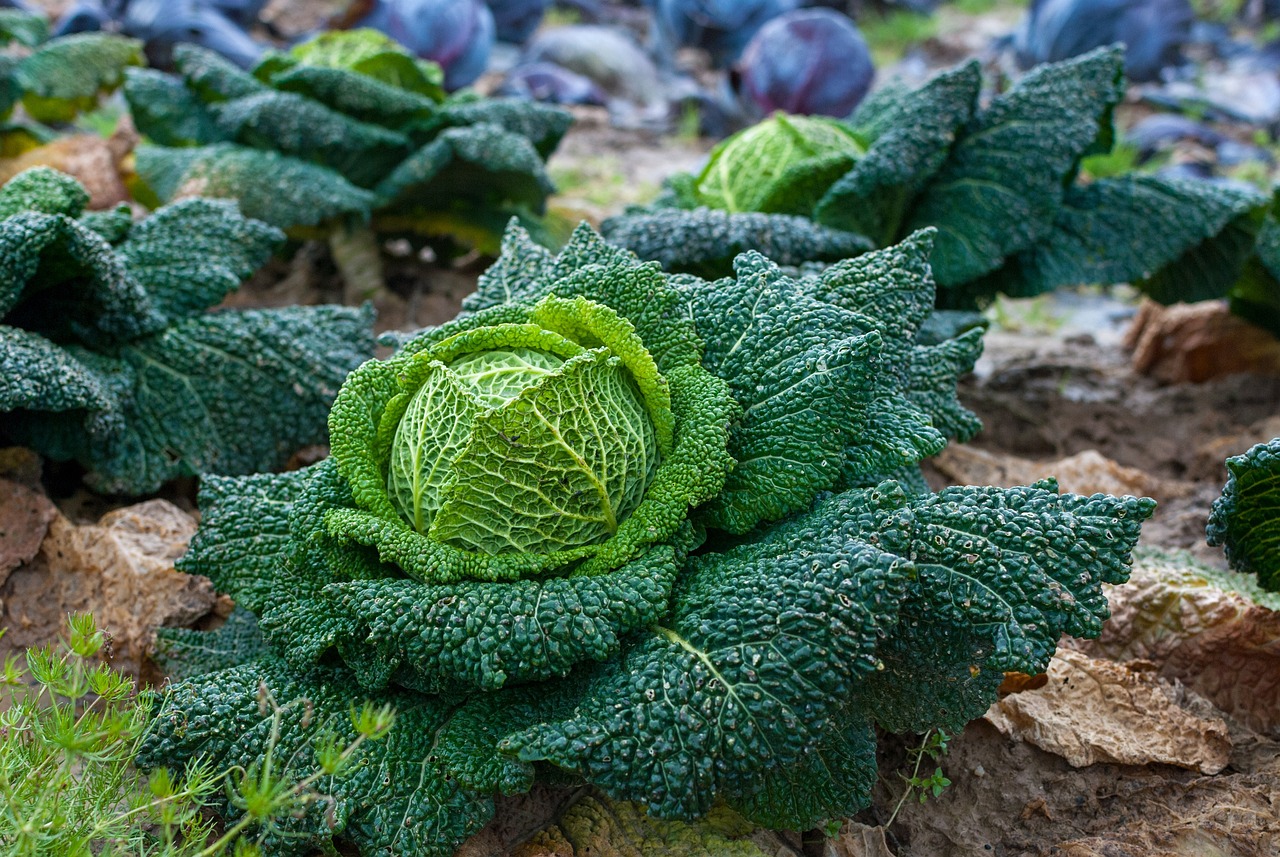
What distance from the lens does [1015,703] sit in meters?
2.70

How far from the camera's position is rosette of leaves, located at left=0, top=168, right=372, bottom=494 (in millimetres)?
3195

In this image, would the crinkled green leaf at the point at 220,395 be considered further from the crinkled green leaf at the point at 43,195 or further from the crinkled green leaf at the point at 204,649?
the crinkled green leaf at the point at 204,649

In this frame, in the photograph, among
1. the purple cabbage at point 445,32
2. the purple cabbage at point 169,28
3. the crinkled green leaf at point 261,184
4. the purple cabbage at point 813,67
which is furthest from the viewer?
the purple cabbage at point 445,32

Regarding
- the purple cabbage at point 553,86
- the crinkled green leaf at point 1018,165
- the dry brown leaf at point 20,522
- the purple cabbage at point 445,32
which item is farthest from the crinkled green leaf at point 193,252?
the purple cabbage at point 553,86

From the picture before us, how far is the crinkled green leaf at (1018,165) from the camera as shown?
13.0 feet

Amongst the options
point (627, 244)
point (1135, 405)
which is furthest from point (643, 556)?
point (1135, 405)

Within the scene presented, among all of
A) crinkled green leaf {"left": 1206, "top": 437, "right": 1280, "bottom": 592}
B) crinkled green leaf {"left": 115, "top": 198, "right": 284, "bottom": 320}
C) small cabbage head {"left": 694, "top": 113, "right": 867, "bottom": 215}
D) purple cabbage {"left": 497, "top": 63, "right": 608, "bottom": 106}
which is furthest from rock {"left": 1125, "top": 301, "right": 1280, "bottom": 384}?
purple cabbage {"left": 497, "top": 63, "right": 608, "bottom": 106}

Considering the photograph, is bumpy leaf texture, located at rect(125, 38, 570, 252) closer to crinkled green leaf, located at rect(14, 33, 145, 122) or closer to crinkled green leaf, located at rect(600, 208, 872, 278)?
crinkled green leaf, located at rect(14, 33, 145, 122)

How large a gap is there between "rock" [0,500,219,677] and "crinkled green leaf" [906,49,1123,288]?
9.42ft

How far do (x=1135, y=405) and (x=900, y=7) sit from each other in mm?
8347

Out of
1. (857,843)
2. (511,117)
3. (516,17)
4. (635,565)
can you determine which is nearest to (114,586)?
(635,565)

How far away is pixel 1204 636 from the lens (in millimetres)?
2938

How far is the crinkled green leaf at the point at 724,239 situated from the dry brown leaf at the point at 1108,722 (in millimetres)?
1618

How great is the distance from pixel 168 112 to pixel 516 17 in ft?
21.1
